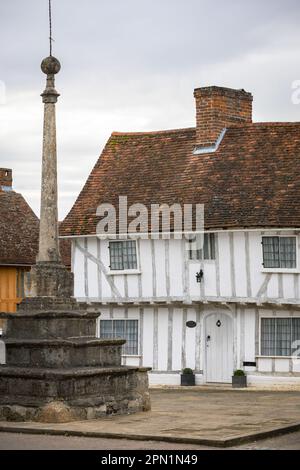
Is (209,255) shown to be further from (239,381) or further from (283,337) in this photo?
(239,381)

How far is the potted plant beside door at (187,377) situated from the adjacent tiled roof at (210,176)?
4.18 metres

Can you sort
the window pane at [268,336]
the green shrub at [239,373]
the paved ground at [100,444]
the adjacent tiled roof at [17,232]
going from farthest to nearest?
1. the adjacent tiled roof at [17,232]
2. the window pane at [268,336]
3. the green shrub at [239,373]
4. the paved ground at [100,444]

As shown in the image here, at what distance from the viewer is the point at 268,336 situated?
27.3m

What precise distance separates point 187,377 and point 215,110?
801cm

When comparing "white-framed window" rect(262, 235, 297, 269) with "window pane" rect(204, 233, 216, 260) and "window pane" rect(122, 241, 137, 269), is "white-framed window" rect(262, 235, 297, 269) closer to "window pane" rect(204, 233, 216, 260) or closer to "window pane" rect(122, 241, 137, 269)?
"window pane" rect(204, 233, 216, 260)

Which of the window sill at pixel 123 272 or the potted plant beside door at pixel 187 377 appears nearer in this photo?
the potted plant beside door at pixel 187 377

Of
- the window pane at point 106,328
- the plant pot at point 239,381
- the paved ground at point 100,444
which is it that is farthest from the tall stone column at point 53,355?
the window pane at point 106,328

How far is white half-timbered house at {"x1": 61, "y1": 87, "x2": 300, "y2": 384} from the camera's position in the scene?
27.1 meters

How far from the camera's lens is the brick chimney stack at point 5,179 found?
132ft

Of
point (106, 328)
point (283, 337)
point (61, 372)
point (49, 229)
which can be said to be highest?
point (49, 229)

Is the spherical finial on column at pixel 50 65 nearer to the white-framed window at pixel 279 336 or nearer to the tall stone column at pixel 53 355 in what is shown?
the tall stone column at pixel 53 355

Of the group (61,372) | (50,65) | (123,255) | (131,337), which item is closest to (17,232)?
(123,255)
